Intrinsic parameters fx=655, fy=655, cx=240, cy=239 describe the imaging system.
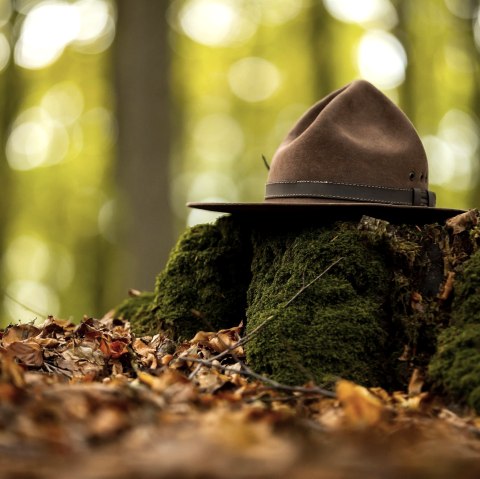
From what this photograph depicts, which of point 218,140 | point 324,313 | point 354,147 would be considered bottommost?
point 324,313

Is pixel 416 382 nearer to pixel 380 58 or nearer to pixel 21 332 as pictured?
pixel 21 332

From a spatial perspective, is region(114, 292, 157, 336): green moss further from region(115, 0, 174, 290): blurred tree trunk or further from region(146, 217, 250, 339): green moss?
region(115, 0, 174, 290): blurred tree trunk

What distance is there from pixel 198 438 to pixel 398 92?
12.7 m

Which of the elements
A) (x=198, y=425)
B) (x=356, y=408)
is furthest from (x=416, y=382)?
(x=198, y=425)

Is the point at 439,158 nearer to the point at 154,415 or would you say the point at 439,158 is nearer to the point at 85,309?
the point at 85,309

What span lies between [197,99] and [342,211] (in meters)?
13.7

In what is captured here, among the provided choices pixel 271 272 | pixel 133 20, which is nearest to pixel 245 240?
pixel 271 272

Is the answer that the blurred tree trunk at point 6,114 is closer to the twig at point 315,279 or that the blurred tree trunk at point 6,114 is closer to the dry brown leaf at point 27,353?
the dry brown leaf at point 27,353

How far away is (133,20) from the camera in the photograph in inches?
342

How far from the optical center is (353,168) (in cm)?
350

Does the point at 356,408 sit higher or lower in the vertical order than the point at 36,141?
lower

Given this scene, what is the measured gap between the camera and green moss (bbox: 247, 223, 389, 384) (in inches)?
119

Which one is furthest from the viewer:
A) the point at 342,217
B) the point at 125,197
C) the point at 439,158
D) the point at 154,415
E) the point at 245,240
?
the point at 439,158

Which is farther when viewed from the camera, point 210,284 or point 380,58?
point 380,58
